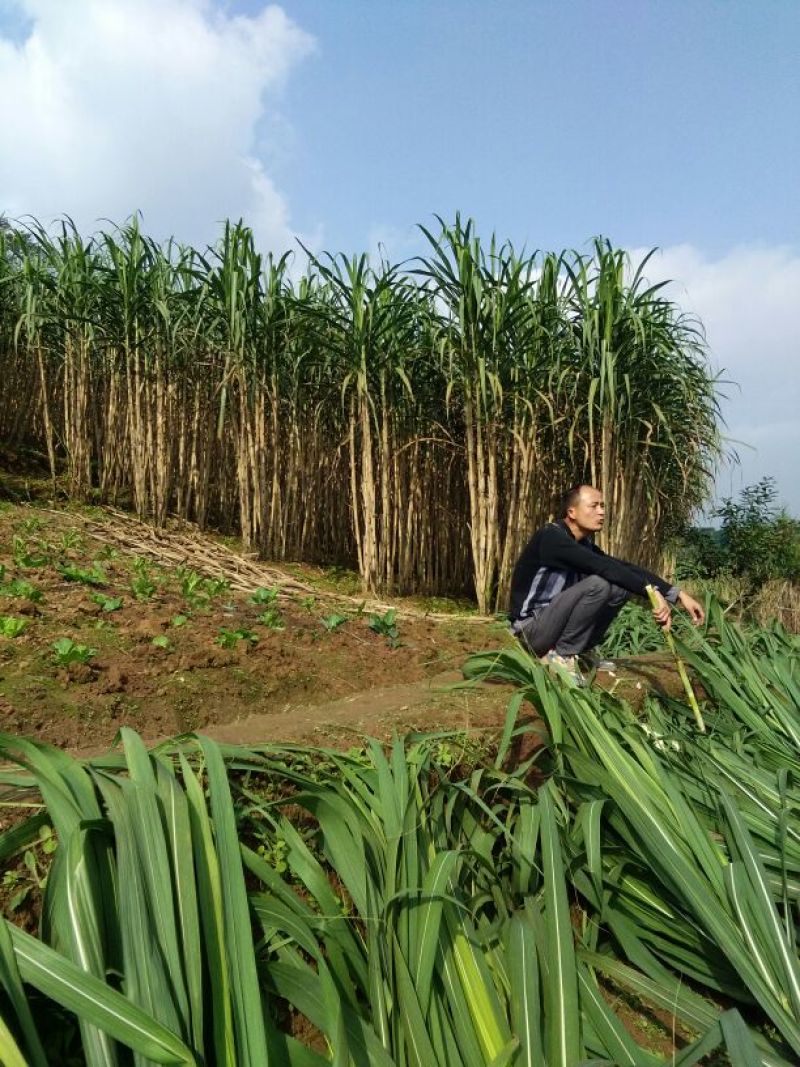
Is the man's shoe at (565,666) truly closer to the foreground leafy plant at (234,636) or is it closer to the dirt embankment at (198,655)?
the dirt embankment at (198,655)

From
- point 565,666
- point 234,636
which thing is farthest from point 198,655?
point 565,666

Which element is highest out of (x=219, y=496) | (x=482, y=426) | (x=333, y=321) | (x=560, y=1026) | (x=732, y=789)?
(x=333, y=321)

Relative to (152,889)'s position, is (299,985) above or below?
below

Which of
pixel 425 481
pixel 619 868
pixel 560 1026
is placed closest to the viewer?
pixel 560 1026

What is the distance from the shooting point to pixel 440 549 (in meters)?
7.15

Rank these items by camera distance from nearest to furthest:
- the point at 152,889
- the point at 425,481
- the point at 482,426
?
the point at 152,889 < the point at 482,426 < the point at 425,481

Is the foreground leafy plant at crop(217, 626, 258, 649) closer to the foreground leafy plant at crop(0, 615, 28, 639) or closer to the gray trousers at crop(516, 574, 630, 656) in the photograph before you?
the foreground leafy plant at crop(0, 615, 28, 639)

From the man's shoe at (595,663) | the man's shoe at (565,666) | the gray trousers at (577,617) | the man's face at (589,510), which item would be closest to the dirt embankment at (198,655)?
the man's shoe at (565,666)

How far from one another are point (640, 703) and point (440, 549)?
4.08m

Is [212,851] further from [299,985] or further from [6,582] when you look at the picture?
[6,582]

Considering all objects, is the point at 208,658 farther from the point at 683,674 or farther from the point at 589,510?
the point at 683,674

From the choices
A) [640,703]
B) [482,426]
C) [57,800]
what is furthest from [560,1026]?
[482,426]

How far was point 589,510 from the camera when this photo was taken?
3.49 meters

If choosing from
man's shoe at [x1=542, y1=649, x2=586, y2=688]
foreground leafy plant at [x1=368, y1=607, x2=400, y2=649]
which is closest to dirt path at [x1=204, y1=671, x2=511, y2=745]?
man's shoe at [x1=542, y1=649, x2=586, y2=688]
